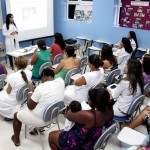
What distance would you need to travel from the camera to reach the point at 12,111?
3061mm

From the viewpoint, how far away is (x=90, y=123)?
72.3 inches

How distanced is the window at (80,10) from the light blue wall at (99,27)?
0.18 metres

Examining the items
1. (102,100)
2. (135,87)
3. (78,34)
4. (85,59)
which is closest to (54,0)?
(78,34)

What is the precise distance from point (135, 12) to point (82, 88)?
3.89 meters

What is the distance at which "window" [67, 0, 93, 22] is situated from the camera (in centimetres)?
684

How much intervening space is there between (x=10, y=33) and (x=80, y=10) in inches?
107

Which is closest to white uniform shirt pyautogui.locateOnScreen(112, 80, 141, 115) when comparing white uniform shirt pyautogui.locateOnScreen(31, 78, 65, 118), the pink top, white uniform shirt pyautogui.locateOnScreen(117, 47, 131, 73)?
white uniform shirt pyautogui.locateOnScreen(31, 78, 65, 118)

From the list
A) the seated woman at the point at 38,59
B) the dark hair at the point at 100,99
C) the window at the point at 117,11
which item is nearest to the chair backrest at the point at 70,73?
the seated woman at the point at 38,59

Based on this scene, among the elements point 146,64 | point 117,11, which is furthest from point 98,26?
point 146,64

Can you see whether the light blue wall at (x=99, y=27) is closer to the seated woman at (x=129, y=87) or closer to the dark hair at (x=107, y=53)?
the dark hair at (x=107, y=53)

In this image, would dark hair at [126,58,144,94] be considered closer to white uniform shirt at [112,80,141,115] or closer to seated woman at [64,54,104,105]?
white uniform shirt at [112,80,141,115]

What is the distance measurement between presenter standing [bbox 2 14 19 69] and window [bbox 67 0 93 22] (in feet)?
8.03

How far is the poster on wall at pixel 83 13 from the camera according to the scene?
6.86 metres

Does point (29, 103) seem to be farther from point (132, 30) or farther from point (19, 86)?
point (132, 30)
